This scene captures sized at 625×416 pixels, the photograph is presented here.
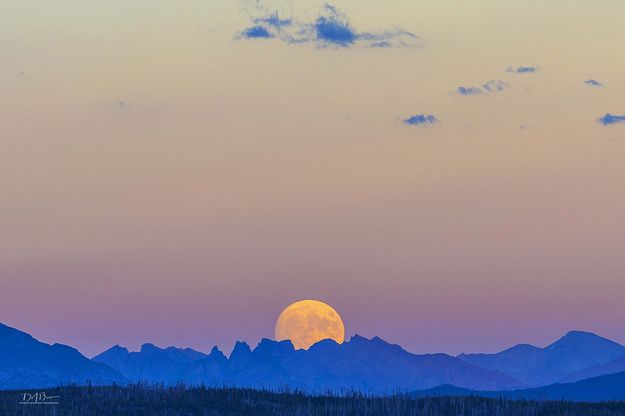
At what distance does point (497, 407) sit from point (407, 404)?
7.23 m

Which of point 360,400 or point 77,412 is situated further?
point 360,400

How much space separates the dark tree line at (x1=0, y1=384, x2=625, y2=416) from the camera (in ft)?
278

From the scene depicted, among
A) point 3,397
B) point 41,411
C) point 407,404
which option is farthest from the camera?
point 407,404

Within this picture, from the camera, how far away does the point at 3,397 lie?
3408 inches

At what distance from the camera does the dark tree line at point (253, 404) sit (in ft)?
278

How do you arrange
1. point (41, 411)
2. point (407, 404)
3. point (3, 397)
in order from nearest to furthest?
1. point (41, 411)
2. point (3, 397)
3. point (407, 404)

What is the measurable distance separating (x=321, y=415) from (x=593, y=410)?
21083mm

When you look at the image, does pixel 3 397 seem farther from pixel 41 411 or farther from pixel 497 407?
pixel 497 407

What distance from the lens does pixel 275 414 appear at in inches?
3423

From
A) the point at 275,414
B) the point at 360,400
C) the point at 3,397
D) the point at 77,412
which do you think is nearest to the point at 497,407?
the point at 360,400

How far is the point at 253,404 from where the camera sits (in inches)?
3516

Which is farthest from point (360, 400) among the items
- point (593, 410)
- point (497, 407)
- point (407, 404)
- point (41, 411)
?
point (41, 411)

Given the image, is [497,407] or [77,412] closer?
[77,412]

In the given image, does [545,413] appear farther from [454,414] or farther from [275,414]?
[275,414]
